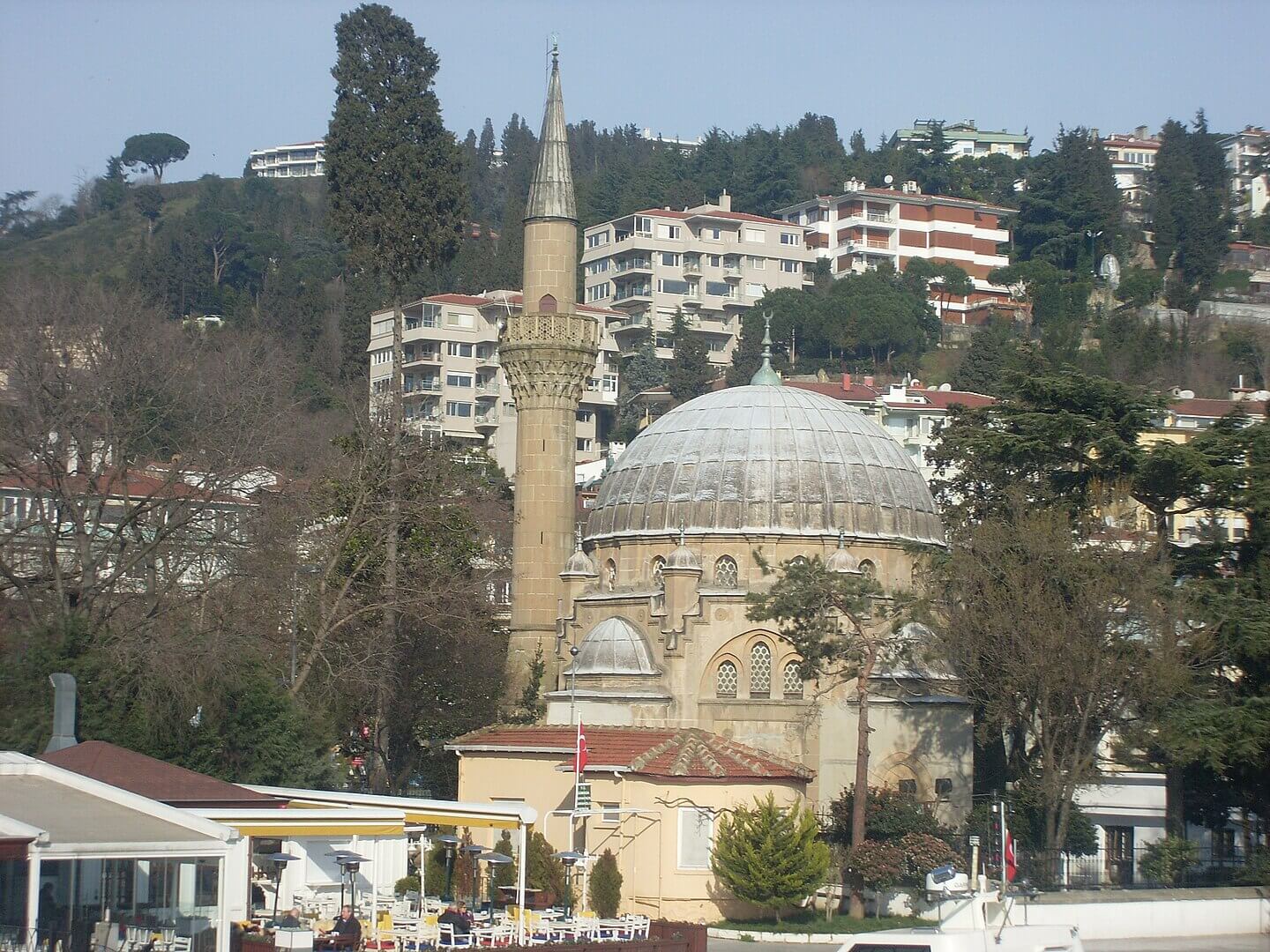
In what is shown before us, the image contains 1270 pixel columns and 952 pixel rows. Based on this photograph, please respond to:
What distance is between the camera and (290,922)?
24828 mm

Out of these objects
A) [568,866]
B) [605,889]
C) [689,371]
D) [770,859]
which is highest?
[689,371]

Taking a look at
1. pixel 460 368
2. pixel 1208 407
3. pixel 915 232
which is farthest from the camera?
pixel 915 232

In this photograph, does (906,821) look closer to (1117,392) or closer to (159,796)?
(1117,392)

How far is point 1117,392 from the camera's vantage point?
42.3 m

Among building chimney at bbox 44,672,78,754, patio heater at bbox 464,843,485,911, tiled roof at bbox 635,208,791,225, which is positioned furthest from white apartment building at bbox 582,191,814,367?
building chimney at bbox 44,672,78,754

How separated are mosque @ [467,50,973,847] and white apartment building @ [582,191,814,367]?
6425cm

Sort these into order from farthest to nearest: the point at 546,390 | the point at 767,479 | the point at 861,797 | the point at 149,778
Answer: the point at 546,390 → the point at 767,479 → the point at 861,797 → the point at 149,778

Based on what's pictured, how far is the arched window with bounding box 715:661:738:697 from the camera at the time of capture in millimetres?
41000

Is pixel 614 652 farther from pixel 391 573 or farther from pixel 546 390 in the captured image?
pixel 546 390

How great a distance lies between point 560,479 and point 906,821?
1439 centimetres

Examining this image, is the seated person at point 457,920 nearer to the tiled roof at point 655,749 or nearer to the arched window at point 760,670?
the tiled roof at point 655,749

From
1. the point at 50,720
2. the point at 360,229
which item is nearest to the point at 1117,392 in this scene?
the point at 360,229

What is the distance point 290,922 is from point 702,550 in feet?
64.0

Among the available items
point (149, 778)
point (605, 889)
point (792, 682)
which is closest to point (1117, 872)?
point (792, 682)
